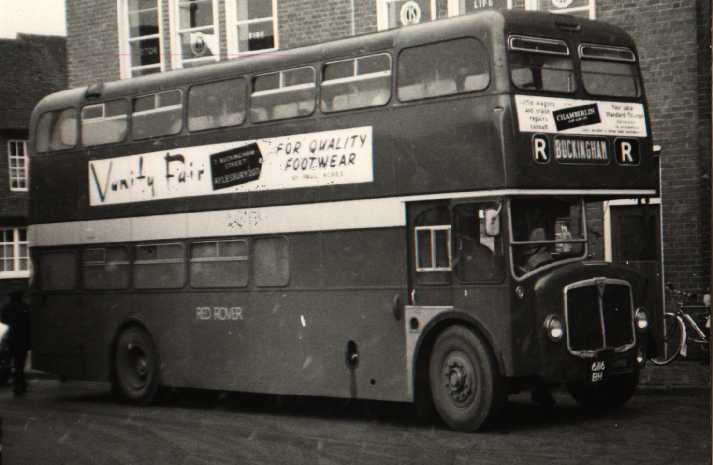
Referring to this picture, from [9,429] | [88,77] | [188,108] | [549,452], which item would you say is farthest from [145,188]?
[88,77]

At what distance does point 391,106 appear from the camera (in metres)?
13.5

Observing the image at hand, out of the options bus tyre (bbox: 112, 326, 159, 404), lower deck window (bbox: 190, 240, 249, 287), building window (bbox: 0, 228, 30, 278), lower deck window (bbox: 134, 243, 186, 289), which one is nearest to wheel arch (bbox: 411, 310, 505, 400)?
lower deck window (bbox: 190, 240, 249, 287)

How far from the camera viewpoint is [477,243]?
41.7ft

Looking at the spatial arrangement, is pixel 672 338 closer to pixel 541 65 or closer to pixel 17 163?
pixel 541 65

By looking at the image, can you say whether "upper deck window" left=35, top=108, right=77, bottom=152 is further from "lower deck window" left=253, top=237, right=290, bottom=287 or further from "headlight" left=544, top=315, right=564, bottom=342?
"headlight" left=544, top=315, right=564, bottom=342

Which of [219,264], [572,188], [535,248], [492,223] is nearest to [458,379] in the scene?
[535,248]


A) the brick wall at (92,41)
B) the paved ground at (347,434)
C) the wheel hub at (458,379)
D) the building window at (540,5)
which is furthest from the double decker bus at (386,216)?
the brick wall at (92,41)

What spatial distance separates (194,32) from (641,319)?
540 inches

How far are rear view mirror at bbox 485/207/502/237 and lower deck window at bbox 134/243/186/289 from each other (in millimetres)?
5260

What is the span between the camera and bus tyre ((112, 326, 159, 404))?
664 inches

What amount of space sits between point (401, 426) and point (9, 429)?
4.63m

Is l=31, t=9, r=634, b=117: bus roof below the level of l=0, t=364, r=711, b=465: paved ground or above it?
above

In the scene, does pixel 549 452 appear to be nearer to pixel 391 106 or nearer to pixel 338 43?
pixel 391 106

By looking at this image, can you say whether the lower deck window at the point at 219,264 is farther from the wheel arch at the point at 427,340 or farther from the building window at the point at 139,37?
the building window at the point at 139,37
